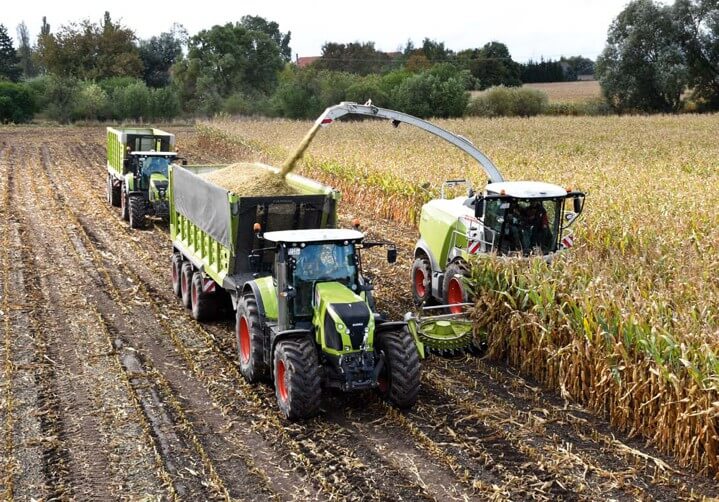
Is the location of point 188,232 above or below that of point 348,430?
above

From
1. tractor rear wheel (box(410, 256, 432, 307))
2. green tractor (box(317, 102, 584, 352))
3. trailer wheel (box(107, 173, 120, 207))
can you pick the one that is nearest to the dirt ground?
tractor rear wheel (box(410, 256, 432, 307))

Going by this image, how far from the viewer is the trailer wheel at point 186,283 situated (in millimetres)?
12867

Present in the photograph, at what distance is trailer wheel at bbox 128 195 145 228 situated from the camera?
1942 cm

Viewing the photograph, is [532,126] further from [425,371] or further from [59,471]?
[59,471]

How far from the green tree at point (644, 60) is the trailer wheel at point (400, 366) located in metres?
51.3

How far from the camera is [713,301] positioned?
8.67 m

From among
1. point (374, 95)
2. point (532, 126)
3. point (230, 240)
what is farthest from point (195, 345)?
point (374, 95)

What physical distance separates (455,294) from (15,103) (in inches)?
2030

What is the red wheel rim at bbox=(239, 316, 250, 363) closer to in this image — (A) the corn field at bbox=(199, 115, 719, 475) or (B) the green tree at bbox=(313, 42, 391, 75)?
(A) the corn field at bbox=(199, 115, 719, 475)

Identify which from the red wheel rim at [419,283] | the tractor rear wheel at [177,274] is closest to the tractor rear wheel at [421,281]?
the red wheel rim at [419,283]

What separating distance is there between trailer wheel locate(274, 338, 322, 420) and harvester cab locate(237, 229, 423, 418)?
0.03 ft

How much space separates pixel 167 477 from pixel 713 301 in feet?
20.0

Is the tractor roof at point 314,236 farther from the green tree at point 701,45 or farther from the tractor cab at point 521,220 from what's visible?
the green tree at point 701,45

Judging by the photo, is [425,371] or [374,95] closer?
[425,371]
